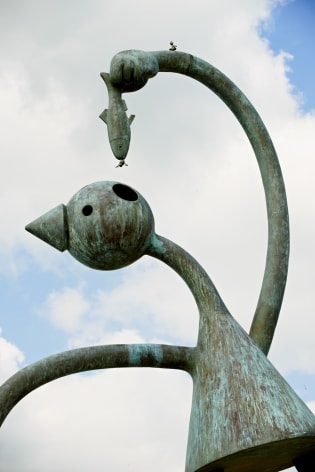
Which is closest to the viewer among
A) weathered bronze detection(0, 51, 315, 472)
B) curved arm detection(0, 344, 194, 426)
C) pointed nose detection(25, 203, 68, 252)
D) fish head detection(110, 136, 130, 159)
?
weathered bronze detection(0, 51, 315, 472)

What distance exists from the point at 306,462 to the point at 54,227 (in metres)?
1.64

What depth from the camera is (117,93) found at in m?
3.93

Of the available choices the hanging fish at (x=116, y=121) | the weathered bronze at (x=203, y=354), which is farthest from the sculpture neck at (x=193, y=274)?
the hanging fish at (x=116, y=121)

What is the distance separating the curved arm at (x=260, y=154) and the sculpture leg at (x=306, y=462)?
1.86 ft

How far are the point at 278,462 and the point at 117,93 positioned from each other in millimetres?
2063

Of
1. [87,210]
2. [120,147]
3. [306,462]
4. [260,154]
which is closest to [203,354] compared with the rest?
[306,462]

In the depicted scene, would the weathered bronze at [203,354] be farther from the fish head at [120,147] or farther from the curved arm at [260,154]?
the fish head at [120,147]

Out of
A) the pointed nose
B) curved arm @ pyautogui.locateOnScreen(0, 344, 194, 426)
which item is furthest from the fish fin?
curved arm @ pyautogui.locateOnScreen(0, 344, 194, 426)

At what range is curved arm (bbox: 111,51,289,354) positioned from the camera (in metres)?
3.83

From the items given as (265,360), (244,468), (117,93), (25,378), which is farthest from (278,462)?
(117,93)

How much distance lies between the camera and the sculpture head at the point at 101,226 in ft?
11.2

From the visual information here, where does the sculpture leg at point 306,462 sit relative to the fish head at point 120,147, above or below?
below

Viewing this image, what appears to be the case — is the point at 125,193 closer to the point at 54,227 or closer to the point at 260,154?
the point at 54,227

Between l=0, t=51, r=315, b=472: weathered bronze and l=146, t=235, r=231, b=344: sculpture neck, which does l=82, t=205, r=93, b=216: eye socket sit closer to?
l=0, t=51, r=315, b=472: weathered bronze
